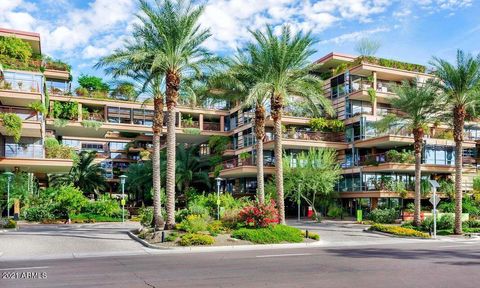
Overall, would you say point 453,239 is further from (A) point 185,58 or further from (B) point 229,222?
(A) point 185,58

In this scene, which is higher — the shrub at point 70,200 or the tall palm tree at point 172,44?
the tall palm tree at point 172,44

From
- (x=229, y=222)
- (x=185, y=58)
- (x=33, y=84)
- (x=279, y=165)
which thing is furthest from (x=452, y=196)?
(x=33, y=84)

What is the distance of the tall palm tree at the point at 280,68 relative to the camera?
97.5ft

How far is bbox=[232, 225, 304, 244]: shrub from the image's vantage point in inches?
951

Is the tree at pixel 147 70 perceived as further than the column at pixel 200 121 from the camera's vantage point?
No

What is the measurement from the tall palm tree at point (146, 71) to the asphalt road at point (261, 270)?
856cm

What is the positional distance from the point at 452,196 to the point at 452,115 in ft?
44.4

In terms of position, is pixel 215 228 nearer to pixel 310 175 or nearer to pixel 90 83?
pixel 310 175

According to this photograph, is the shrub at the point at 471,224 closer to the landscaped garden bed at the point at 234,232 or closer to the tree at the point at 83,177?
the landscaped garden bed at the point at 234,232

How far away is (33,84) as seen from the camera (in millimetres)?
39719

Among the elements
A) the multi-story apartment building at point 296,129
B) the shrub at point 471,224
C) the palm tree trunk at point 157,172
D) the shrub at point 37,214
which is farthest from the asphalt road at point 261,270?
the shrub at point 37,214

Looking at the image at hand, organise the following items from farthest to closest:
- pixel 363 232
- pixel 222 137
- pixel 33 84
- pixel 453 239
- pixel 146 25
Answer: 1. pixel 222 137
2. pixel 33 84
3. pixel 363 232
4. pixel 453 239
5. pixel 146 25

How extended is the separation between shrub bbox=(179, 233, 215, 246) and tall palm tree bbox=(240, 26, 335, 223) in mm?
7497

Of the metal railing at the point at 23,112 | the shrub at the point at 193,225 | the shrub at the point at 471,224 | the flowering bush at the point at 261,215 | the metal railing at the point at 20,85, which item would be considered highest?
the metal railing at the point at 20,85
